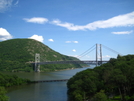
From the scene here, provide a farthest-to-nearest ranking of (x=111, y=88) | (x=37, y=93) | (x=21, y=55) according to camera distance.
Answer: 1. (x=21, y=55)
2. (x=37, y=93)
3. (x=111, y=88)

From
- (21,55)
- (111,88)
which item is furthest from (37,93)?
(21,55)

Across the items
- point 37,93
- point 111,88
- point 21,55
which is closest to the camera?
point 111,88

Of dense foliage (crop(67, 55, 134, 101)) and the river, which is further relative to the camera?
the river

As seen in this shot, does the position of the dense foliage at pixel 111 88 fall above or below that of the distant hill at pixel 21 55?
below

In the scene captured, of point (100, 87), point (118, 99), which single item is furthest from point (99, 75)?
point (118, 99)

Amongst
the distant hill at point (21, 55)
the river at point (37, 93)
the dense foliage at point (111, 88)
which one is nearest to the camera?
the dense foliage at point (111, 88)

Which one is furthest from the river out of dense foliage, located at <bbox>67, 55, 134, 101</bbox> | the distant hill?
the distant hill

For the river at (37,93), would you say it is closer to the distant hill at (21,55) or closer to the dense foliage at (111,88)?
the dense foliage at (111,88)

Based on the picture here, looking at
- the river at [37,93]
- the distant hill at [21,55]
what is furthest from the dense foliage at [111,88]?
the distant hill at [21,55]

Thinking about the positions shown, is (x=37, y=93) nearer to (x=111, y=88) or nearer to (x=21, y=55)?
(x=111, y=88)

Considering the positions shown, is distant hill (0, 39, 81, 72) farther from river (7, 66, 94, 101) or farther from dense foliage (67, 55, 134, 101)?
dense foliage (67, 55, 134, 101)

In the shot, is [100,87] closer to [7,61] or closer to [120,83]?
[120,83]
